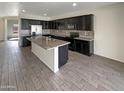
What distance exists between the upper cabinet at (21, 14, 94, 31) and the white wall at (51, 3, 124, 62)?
0.36m

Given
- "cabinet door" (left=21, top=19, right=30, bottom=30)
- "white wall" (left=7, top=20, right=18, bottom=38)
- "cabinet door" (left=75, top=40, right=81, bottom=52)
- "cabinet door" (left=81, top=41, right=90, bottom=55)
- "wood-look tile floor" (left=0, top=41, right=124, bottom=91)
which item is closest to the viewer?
"wood-look tile floor" (left=0, top=41, right=124, bottom=91)

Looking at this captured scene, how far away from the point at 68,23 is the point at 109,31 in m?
3.22

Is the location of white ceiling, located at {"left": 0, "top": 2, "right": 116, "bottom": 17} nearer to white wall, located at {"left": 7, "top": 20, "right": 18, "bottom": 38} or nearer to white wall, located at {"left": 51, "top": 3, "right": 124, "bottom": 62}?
white wall, located at {"left": 51, "top": 3, "right": 124, "bottom": 62}

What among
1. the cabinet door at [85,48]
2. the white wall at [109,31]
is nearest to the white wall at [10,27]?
the white wall at [109,31]

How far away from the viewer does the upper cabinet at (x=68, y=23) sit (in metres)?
6.22

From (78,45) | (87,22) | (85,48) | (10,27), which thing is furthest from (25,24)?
(10,27)

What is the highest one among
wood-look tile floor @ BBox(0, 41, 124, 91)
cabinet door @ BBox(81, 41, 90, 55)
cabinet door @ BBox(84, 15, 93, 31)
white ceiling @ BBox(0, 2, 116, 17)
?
white ceiling @ BBox(0, 2, 116, 17)

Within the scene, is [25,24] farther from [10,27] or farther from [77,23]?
[10,27]

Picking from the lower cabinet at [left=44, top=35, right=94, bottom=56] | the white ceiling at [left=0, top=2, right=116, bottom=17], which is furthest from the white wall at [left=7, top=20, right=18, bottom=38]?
the lower cabinet at [left=44, top=35, right=94, bottom=56]

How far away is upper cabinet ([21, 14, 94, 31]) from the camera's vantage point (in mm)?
6220

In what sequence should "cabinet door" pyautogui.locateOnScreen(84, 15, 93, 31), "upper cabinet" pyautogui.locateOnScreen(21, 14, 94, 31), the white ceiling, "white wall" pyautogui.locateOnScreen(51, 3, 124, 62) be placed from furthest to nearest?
"upper cabinet" pyautogui.locateOnScreen(21, 14, 94, 31) → "cabinet door" pyautogui.locateOnScreen(84, 15, 93, 31) → the white ceiling → "white wall" pyautogui.locateOnScreen(51, 3, 124, 62)

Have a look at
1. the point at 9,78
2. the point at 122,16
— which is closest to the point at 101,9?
the point at 122,16

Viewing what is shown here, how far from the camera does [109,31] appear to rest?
17.4ft

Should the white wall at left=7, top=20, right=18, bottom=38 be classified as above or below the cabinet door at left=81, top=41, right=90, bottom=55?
above
